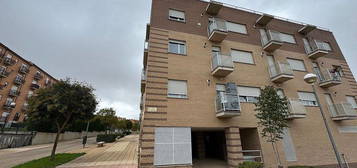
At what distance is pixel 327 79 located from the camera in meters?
13.2

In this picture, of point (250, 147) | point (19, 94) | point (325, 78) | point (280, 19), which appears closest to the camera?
point (250, 147)

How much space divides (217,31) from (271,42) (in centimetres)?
473

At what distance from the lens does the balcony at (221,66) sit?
32.7ft

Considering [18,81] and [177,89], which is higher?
[18,81]

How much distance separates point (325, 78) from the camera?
529 inches

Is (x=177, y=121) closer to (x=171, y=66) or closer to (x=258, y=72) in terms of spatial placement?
(x=171, y=66)

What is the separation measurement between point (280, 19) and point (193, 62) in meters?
11.1

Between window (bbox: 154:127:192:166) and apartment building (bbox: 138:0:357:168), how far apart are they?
0.15 feet

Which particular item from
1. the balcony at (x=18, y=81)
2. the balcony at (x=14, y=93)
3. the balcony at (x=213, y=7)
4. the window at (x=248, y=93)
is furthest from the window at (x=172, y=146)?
the balcony at (x=18, y=81)

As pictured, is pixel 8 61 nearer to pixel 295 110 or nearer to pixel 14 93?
pixel 14 93

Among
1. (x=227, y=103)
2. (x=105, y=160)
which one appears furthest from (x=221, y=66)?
(x=105, y=160)

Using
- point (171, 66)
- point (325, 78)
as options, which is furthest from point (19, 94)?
point (325, 78)

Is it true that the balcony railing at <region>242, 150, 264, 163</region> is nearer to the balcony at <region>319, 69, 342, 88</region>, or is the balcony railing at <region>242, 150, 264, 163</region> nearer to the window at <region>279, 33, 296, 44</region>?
the balcony at <region>319, 69, 342, 88</region>

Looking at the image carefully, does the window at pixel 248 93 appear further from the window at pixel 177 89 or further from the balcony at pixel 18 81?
the balcony at pixel 18 81
